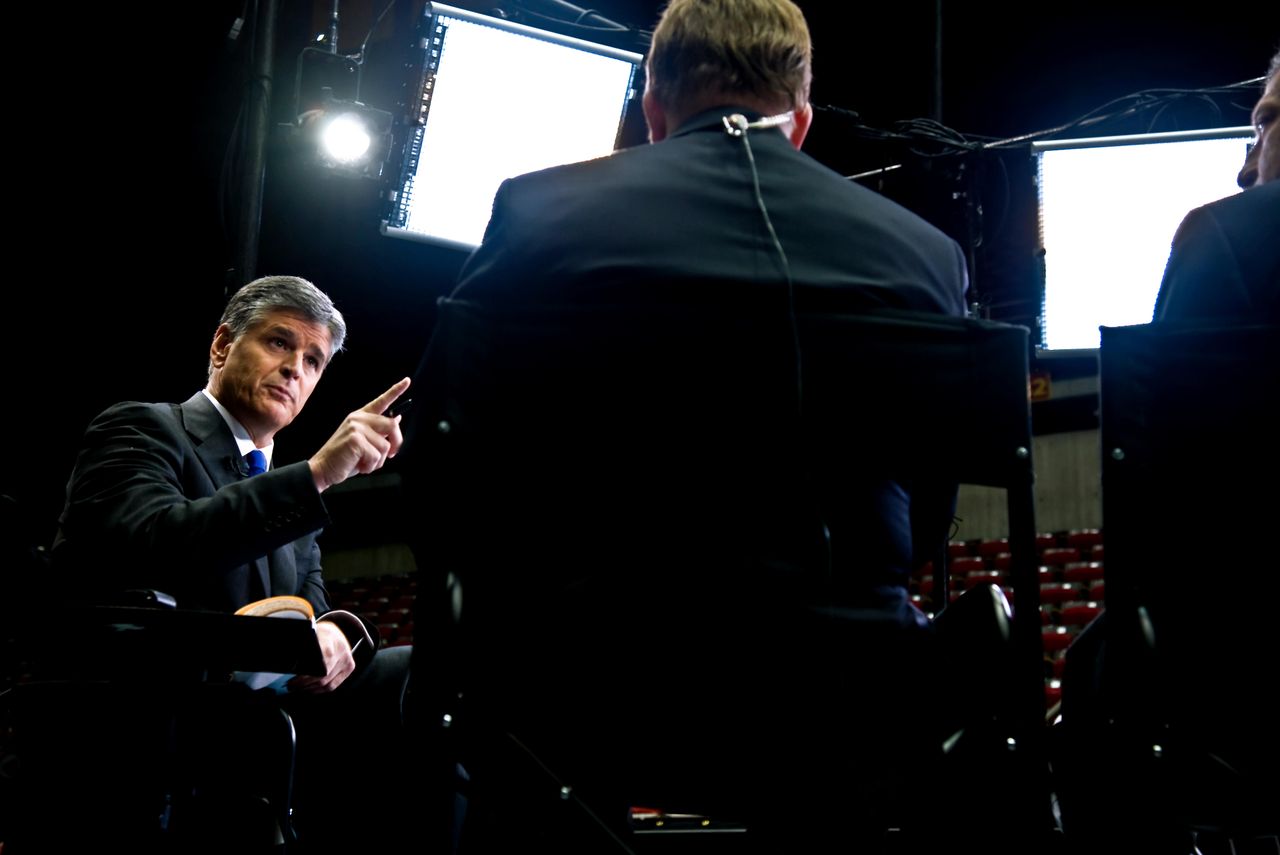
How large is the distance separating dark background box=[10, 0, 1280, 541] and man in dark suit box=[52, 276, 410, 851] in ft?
6.43

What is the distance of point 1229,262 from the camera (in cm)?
112

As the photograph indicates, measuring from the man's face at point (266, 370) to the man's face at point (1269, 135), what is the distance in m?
1.70

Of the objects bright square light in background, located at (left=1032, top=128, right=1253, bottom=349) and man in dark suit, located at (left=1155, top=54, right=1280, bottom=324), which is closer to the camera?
man in dark suit, located at (left=1155, top=54, right=1280, bottom=324)

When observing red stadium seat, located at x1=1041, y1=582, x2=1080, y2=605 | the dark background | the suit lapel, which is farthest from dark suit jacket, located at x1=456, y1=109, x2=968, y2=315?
red stadium seat, located at x1=1041, y1=582, x2=1080, y2=605

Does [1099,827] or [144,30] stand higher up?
[144,30]

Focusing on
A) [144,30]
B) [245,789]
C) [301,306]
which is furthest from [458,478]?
[144,30]

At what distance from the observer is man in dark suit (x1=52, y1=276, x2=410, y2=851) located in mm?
1716

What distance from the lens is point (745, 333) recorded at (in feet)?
3.31

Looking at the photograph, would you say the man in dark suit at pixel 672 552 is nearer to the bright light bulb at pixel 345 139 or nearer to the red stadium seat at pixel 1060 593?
the bright light bulb at pixel 345 139

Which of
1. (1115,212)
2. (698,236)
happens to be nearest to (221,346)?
(698,236)

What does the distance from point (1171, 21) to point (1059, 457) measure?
12.0 ft

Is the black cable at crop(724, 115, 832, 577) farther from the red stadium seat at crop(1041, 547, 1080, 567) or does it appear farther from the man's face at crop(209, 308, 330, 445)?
the red stadium seat at crop(1041, 547, 1080, 567)

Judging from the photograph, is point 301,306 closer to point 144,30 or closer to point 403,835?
point 403,835

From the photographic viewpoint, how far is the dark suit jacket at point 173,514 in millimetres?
1707
